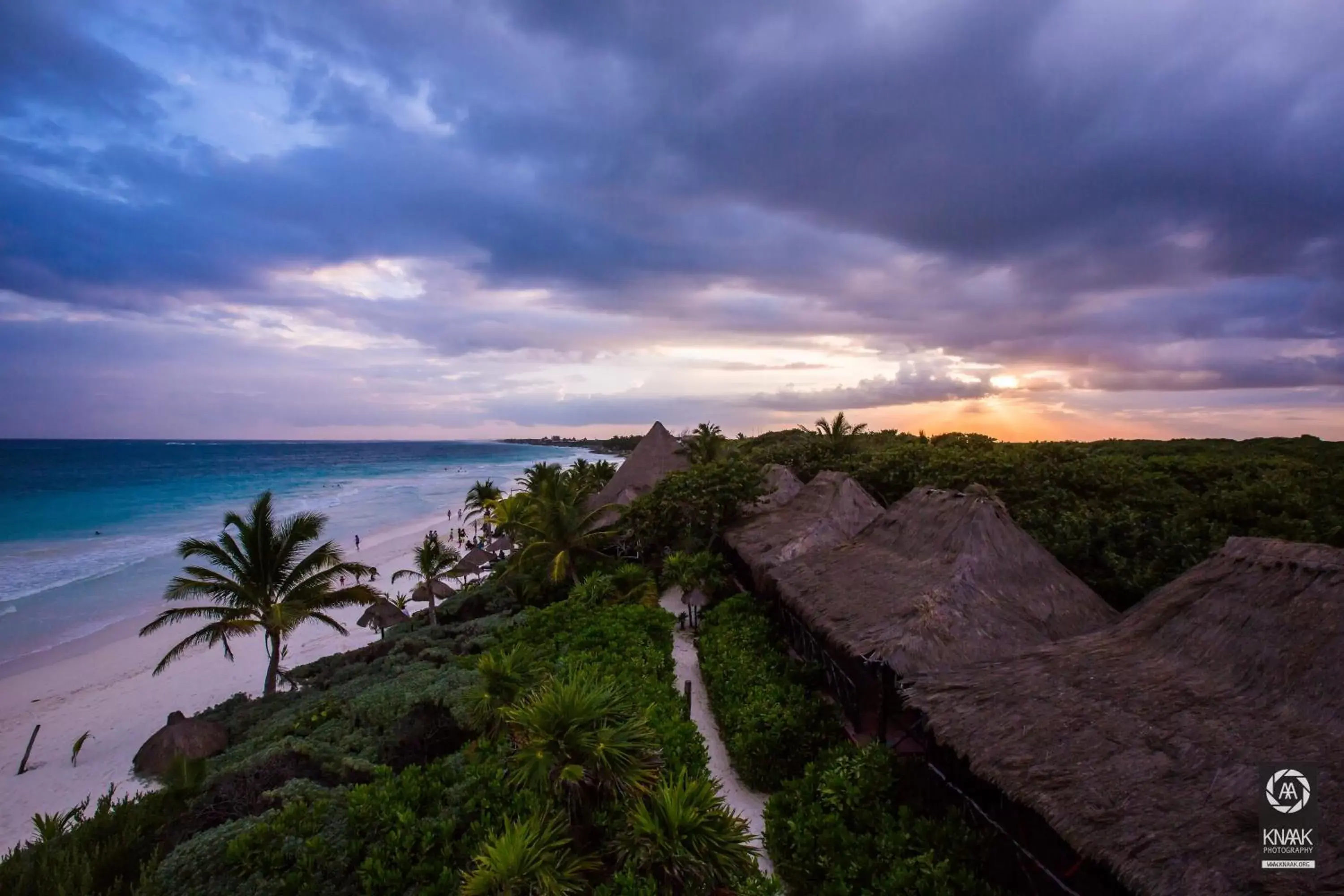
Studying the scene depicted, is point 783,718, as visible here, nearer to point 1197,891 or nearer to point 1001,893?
point 1001,893

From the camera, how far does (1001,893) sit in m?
5.39

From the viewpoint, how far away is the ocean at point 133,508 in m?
22.4

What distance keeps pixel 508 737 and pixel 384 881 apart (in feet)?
6.41

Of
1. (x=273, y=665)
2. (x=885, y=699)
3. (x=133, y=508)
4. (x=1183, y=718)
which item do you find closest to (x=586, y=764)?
(x=885, y=699)

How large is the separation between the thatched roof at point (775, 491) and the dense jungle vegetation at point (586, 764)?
9.27 ft

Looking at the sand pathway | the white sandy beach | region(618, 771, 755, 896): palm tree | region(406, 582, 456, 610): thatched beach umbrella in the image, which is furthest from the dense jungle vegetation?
region(406, 582, 456, 610): thatched beach umbrella

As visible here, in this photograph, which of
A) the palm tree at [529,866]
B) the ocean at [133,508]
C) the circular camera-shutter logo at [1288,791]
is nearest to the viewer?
the circular camera-shutter logo at [1288,791]

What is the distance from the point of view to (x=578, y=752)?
5.77m

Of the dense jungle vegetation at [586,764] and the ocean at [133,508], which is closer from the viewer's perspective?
the dense jungle vegetation at [586,764]

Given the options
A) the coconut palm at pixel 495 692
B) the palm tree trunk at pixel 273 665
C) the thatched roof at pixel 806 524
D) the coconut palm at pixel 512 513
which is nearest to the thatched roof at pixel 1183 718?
the coconut palm at pixel 495 692

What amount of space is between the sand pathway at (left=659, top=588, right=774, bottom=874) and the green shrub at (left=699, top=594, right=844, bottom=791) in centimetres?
13

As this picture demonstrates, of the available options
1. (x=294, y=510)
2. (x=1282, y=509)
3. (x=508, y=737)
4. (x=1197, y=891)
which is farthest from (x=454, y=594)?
(x=294, y=510)

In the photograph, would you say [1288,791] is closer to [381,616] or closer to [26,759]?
[381,616]

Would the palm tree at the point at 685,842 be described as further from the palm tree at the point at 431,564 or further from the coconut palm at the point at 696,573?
the palm tree at the point at 431,564
